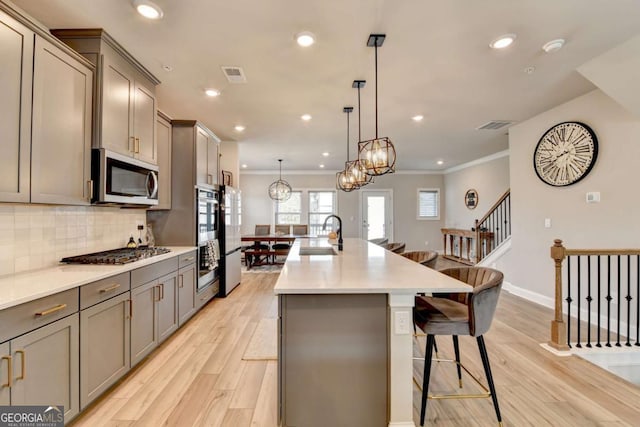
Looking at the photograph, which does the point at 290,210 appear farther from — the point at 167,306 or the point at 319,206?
the point at 167,306

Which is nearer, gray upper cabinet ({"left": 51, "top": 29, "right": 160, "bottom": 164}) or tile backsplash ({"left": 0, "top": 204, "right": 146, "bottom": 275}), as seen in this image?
tile backsplash ({"left": 0, "top": 204, "right": 146, "bottom": 275})

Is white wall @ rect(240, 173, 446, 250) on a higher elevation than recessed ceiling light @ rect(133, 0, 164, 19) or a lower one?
lower

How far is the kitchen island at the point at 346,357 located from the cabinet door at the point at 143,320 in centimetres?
141

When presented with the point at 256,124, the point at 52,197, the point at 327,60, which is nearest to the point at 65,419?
the point at 52,197

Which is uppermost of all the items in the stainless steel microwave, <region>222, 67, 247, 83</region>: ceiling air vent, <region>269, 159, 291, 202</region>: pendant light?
<region>222, 67, 247, 83</region>: ceiling air vent

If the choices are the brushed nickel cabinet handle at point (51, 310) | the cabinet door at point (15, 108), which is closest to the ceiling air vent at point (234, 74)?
the cabinet door at point (15, 108)

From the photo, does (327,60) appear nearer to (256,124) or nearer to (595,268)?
(256,124)

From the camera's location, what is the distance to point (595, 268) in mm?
3434

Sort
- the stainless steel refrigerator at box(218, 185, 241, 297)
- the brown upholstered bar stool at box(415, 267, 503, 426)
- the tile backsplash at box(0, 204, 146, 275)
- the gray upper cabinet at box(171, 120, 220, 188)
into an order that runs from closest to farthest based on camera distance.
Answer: the brown upholstered bar stool at box(415, 267, 503, 426) < the tile backsplash at box(0, 204, 146, 275) < the gray upper cabinet at box(171, 120, 220, 188) < the stainless steel refrigerator at box(218, 185, 241, 297)

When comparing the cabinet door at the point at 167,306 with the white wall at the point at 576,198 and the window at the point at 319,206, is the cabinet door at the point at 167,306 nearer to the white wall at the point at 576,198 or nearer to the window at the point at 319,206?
the white wall at the point at 576,198

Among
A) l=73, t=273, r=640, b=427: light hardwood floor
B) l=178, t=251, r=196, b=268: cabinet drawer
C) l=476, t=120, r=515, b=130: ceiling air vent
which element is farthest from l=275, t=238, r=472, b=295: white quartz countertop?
l=476, t=120, r=515, b=130: ceiling air vent

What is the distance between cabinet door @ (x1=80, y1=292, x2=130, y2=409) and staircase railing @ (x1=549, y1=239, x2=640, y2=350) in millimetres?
3714

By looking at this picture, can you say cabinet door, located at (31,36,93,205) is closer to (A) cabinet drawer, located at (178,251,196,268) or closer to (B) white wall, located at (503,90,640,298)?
(A) cabinet drawer, located at (178,251,196,268)

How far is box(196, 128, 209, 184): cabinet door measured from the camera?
12.5ft
